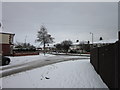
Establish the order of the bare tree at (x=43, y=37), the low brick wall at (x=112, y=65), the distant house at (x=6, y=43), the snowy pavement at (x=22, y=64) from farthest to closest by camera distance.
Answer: the bare tree at (x=43, y=37) → the distant house at (x=6, y=43) → the snowy pavement at (x=22, y=64) → the low brick wall at (x=112, y=65)

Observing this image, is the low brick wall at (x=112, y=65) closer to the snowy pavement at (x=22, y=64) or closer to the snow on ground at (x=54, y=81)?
the snow on ground at (x=54, y=81)

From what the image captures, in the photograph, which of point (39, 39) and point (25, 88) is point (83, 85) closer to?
point (25, 88)

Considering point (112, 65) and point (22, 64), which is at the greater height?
point (112, 65)

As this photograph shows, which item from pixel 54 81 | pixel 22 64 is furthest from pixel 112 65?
A: pixel 22 64

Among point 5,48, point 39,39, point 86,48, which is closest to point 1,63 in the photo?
point 5,48

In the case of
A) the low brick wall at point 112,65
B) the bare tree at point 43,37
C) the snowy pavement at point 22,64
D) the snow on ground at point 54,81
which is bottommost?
the snowy pavement at point 22,64

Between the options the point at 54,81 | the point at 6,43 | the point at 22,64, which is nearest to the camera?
the point at 54,81

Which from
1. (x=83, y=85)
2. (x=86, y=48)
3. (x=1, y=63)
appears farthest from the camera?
(x=86, y=48)

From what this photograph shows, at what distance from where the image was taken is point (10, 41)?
34188 mm

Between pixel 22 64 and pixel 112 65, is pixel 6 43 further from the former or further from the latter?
pixel 112 65

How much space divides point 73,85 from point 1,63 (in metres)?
11.3

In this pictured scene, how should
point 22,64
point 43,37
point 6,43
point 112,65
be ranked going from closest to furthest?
1. point 112,65
2. point 22,64
3. point 6,43
4. point 43,37

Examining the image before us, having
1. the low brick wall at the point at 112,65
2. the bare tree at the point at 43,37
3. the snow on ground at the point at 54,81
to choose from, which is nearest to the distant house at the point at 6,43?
the bare tree at the point at 43,37

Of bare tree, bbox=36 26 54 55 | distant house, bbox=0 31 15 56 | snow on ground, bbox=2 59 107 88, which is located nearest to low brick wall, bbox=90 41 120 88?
snow on ground, bbox=2 59 107 88
